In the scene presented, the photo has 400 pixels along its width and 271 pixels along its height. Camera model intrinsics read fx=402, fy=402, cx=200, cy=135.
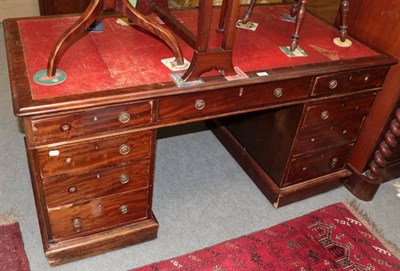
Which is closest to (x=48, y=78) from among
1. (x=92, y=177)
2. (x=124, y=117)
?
(x=124, y=117)

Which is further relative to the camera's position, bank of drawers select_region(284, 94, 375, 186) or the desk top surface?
bank of drawers select_region(284, 94, 375, 186)

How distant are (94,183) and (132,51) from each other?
58 centimetres

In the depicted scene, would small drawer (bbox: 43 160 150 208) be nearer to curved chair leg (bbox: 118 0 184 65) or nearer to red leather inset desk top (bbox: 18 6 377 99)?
red leather inset desk top (bbox: 18 6 377 99)

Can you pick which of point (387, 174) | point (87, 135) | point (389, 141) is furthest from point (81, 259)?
point (387, 174)

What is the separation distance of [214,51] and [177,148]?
1180 millimetres

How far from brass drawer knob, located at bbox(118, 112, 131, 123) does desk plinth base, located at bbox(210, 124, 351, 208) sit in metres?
1.06

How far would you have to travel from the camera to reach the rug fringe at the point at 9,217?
197 cm

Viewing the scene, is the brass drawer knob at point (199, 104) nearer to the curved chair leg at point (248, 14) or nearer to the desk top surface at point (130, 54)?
the desk top surface at point (130, 54)

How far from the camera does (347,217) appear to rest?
2273mm

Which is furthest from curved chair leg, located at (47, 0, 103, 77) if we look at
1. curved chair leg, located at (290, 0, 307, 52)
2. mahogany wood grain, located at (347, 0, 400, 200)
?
mahogany wood grain, located at (347, 0, 400, 200)

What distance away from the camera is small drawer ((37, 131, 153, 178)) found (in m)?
1.49

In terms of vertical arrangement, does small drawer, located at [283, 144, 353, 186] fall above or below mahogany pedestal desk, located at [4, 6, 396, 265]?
below

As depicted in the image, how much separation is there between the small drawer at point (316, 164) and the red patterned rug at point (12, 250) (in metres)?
1.37

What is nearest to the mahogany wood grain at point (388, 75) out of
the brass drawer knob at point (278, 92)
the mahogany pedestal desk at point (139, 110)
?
the mahogany pedestal desk at point (139, 110)
